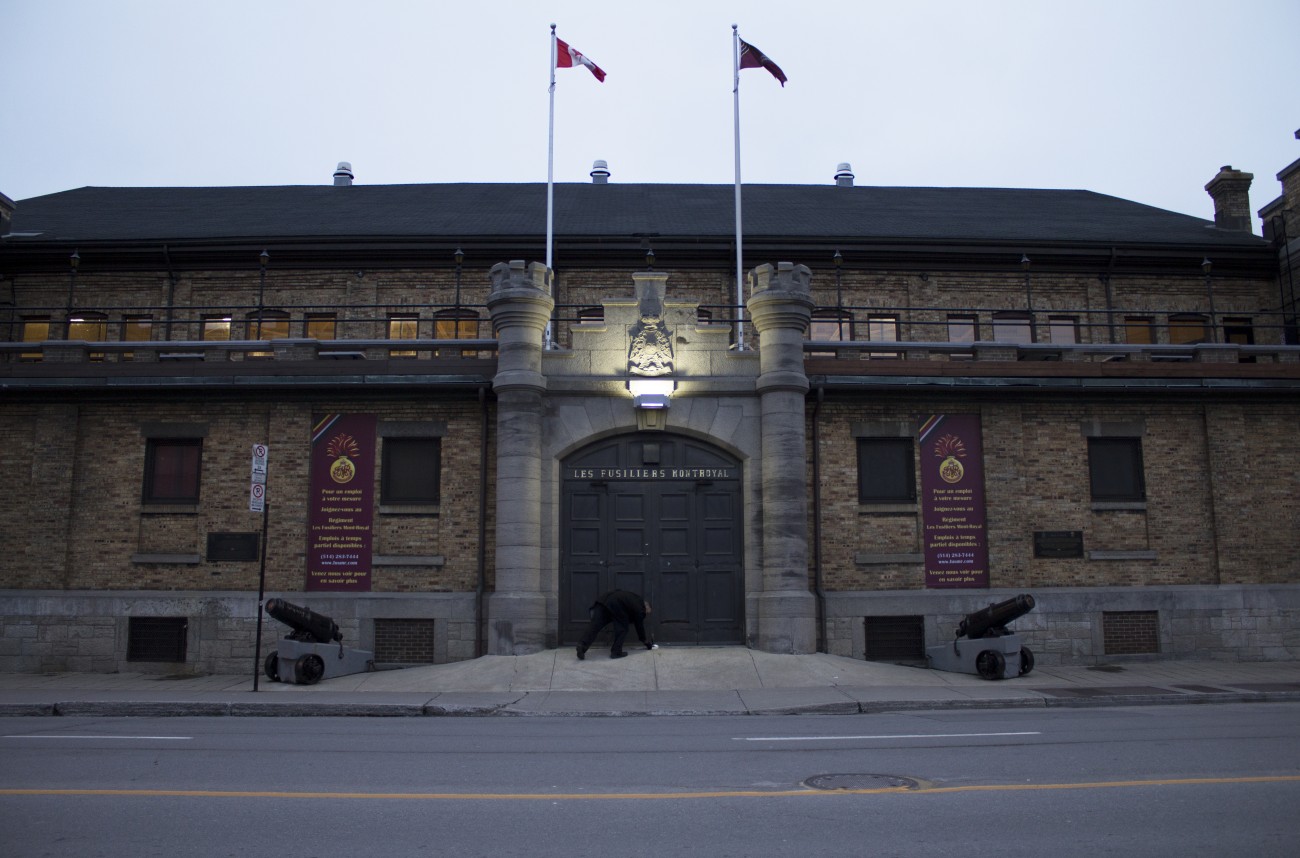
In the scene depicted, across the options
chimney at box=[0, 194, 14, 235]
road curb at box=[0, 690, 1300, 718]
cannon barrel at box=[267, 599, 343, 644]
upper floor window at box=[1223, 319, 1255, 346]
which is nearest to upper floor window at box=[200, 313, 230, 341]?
chimney at box=[0, 194, 14, 235]

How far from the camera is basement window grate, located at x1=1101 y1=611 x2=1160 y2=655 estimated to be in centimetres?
1811

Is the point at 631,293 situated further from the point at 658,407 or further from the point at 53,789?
the point at 53,789

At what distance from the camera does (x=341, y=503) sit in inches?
706

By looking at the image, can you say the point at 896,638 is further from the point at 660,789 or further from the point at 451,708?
the point at 660,789

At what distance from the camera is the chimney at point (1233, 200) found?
2670 cm

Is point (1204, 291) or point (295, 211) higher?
point (295, 211)

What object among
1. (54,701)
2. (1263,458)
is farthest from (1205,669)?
(54,701)

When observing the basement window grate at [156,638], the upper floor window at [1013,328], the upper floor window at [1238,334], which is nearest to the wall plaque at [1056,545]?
the upper floor window at [1013,328]

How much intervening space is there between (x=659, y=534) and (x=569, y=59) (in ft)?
40.0

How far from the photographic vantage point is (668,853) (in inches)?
228

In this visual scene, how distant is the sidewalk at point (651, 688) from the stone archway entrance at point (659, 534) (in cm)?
86

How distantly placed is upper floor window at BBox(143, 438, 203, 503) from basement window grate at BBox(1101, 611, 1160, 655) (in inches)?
679

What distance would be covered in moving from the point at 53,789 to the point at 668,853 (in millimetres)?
5179

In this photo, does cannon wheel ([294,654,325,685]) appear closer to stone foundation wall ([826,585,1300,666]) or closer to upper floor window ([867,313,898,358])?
stone foundation wall ([826,585,1300,666])
